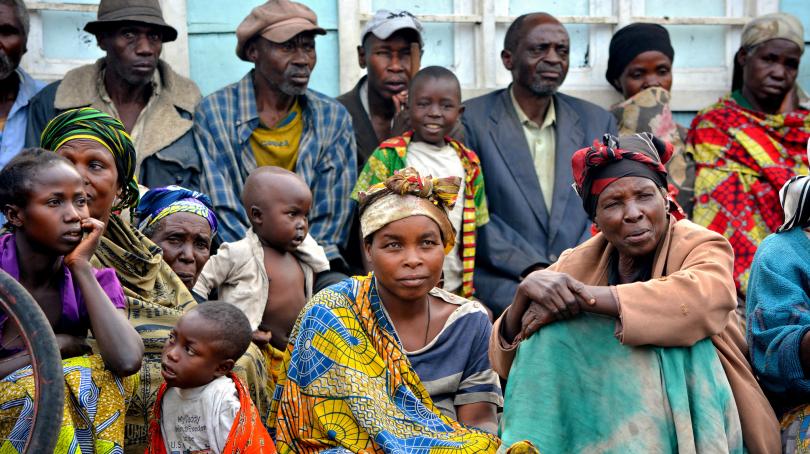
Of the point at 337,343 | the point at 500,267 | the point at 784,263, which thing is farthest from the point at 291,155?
the point at 784,263

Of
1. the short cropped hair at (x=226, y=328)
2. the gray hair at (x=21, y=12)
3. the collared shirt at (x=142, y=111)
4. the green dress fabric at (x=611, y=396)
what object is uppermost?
the gray hair at (x=21, y=12)

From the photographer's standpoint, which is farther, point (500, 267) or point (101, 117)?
point (500, 267)

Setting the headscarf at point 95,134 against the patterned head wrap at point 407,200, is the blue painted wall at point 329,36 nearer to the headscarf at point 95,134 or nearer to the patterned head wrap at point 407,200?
the headscarf at point 95,134

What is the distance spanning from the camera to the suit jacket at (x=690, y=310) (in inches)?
164

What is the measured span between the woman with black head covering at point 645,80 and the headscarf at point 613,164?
9.93ft

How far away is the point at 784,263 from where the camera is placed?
4746mm

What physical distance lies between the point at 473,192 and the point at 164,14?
2393mm

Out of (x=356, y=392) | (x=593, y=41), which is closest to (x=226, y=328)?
(x=356, y=392)

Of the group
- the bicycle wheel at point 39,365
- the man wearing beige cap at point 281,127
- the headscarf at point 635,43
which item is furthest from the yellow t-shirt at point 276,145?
the bicycle wheel at point 39,365

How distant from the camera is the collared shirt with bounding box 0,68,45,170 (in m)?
6.61

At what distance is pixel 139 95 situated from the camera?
693cm

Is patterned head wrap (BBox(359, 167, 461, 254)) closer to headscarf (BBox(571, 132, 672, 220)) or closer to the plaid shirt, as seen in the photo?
headscarf (BBox(571, 132, 672, 220))

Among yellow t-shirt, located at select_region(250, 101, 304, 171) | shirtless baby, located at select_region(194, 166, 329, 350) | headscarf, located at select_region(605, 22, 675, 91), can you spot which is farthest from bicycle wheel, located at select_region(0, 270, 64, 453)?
headscarf, located at select_region(605, 22, 675, 91)

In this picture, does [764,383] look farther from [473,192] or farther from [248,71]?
[248,71]
